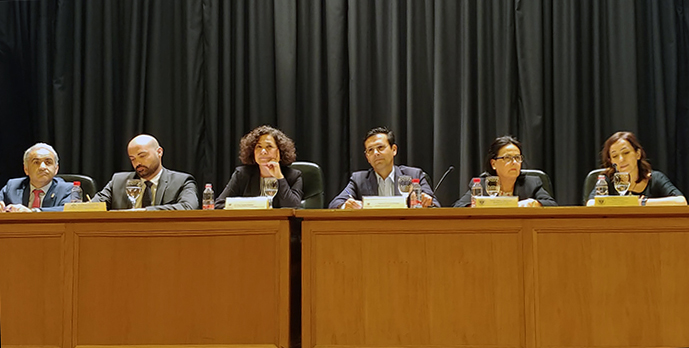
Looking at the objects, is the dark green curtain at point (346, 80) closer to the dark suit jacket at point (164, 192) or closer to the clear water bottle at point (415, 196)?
the dark suit jacket at point (164, 192)

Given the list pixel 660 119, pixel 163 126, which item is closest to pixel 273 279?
pixel 163 126

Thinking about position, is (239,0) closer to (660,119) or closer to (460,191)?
(460,191)

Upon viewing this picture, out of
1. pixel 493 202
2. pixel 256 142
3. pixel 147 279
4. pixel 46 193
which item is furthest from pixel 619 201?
pixel 46 193

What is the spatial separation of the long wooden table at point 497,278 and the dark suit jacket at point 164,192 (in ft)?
4.31

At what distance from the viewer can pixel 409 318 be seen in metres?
2.38

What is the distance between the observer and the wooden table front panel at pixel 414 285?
237 centimetres

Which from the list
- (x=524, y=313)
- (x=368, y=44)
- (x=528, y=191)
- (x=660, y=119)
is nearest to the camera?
(x=524, y=313)

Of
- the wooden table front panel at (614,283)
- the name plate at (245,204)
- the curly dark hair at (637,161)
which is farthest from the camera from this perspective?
the curly dark hair at (637,161)

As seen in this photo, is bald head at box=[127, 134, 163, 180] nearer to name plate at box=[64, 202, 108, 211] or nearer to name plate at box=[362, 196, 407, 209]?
name plate at box=[64, 202, 108, 211]

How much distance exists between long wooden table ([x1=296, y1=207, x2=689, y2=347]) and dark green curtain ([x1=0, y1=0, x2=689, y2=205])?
5.93 ft

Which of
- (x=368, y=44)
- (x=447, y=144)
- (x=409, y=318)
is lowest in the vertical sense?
(x=409, y=318)

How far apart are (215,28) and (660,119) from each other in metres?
2.89

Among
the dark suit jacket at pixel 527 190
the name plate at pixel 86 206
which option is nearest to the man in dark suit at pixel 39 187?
the name plate at pixel 86 206

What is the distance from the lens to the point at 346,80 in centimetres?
443
